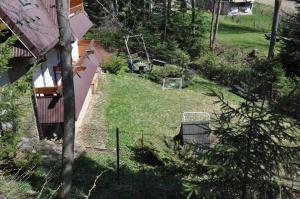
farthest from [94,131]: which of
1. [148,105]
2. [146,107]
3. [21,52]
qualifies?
[21,52]

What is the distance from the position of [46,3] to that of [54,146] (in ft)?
18.3

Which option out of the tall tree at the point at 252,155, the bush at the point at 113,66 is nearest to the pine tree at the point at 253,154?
the tall tree at the point at 252,155

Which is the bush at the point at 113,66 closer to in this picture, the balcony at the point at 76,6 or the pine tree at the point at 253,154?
the balcony at the point at 76,6

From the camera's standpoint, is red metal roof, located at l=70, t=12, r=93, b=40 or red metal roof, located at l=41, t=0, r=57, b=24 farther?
red metal roof, located at l=70, t=12, r=93, b=40

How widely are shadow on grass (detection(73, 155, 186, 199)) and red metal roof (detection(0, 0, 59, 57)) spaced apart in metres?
3.90

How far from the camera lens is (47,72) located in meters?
16.0

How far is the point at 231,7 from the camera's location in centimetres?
6875

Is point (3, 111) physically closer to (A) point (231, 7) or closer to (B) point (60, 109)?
(B) point (60, 109)

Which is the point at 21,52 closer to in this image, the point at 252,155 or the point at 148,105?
the point at 252,155

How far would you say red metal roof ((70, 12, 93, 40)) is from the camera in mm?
19047

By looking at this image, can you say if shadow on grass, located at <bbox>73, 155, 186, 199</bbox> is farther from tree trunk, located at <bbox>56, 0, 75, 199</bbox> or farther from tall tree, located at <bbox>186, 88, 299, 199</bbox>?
tall tree, located at <bbox>186, 88, 299, 199</bbox>

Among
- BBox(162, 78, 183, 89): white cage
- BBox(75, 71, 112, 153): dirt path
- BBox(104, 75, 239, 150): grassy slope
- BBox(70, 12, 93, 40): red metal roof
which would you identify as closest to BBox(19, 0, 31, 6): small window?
BBox(70, 12, 93, 40): red metal roof

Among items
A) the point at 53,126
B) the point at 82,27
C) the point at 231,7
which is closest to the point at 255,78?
the point at 53,126

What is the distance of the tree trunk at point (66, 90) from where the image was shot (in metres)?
9.07
